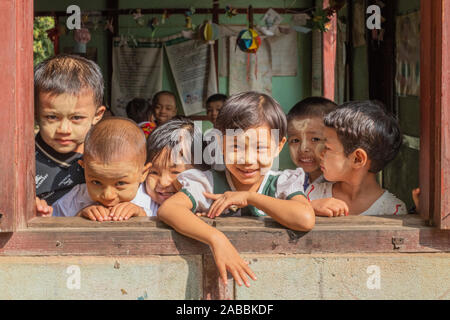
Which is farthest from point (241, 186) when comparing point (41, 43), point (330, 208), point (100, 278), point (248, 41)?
point (41, 43)

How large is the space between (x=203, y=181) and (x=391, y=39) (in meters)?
3.01

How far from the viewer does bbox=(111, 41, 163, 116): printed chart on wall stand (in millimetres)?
8438

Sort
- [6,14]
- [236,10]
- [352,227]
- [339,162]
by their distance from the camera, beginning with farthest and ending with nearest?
1. [236,10]
2. [339,162]
3. [352,227]
4. [6,14]

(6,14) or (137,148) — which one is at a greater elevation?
(6,14)

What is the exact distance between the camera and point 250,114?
9.01 ft

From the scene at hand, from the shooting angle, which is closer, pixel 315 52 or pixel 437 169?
pixel 437 169

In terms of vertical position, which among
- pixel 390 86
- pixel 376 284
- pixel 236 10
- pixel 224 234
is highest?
pixel 236 10

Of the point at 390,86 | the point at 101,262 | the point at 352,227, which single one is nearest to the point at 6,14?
the point at 101,262

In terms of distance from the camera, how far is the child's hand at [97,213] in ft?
8.27

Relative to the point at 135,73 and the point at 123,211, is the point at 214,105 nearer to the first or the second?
the point at 135,73

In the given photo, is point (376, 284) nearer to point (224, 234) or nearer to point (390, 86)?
point (224, 234)

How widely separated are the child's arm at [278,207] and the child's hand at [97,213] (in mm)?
440

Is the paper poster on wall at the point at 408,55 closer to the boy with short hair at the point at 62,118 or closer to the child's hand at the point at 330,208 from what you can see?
the child's hand at the point at 330,208

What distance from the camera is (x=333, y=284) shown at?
7.97ft
